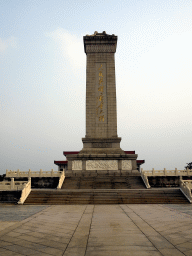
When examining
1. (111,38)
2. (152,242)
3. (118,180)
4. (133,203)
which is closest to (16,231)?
(152,242)

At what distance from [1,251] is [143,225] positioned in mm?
4567

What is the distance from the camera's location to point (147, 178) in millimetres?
21625

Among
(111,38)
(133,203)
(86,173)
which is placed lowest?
(133,203)

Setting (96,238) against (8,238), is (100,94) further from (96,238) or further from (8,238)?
(8,238)

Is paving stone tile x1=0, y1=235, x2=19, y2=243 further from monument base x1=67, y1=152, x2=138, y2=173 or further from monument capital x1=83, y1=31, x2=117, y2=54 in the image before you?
monument capital x1=83, y1=31, x2=117, y2=54

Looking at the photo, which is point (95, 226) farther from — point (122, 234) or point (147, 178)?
point (147, 178)

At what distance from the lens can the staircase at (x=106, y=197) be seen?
1453 centimetres

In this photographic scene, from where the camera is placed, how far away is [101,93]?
2712cm

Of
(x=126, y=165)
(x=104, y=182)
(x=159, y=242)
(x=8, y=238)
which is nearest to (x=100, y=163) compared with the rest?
(x=126, y=165)

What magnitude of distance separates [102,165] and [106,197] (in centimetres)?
863

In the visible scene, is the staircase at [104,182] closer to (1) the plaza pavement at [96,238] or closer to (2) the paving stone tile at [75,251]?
(1) the plaza pavement at [96,238]

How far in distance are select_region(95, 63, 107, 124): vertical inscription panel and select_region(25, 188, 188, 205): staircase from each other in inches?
463

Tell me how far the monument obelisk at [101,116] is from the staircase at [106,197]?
757 cm

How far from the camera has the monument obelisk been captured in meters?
24.0
